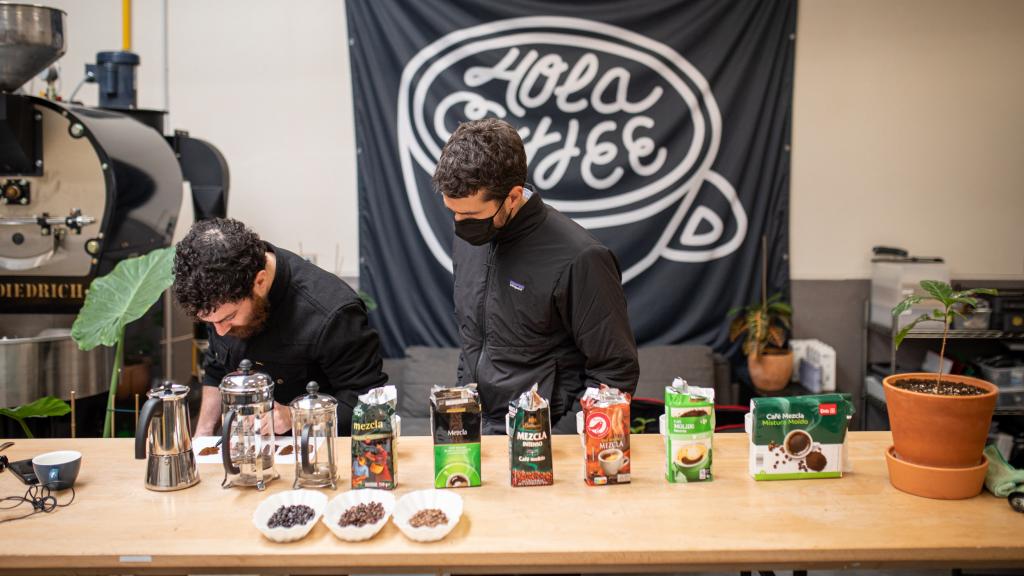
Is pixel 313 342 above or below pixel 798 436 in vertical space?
above

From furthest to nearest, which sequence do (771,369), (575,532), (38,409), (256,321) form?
(771,369) < (38,409) < (256,321) < (575,532)

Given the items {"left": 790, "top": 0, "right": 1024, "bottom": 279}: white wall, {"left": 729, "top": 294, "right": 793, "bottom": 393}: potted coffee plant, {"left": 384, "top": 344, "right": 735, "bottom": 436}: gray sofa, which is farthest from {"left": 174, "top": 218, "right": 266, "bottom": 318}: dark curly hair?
{"left": 790, "top": 0, "right": 1024, "bottom": 279}: white wall

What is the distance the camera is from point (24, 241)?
3162mm

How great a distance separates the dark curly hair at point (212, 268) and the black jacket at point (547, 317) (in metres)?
0.63

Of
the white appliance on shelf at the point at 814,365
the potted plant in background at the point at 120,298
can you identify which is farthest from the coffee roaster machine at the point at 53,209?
the white appliance on shelf at the point at 814,365

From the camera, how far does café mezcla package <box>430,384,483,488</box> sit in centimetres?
183

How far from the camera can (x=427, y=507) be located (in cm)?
173

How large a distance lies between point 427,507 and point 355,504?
6.1 inches

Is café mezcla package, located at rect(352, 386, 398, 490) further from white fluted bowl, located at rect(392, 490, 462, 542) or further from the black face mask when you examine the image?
the black face mask

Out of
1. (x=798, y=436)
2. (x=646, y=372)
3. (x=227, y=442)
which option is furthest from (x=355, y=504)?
(x=646, y=372)

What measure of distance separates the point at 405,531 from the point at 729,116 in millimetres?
3388

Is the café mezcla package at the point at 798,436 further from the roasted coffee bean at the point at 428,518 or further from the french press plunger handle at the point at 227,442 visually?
the french press plunger handle at the point at 227,442

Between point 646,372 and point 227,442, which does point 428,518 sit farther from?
point 646,372

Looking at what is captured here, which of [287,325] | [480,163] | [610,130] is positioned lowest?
[287,325]
